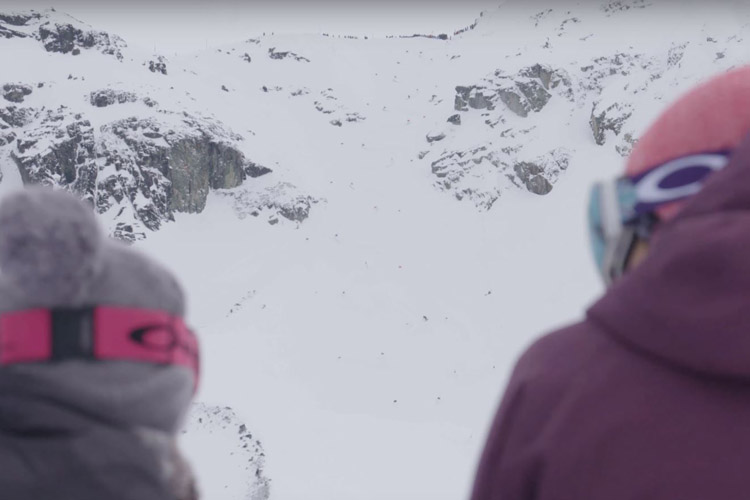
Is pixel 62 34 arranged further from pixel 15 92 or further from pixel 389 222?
pixel 389 222

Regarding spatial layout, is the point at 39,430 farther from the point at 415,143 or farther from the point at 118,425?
the point at 415,143

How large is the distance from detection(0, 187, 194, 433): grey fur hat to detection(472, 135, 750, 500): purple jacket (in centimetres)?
80

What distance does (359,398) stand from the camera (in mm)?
14008

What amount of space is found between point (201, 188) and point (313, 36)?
2824 cm

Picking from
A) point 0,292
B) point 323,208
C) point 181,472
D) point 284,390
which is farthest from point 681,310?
point 323,208

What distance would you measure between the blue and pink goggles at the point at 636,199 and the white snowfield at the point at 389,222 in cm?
931

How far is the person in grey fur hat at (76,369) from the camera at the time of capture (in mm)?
1064

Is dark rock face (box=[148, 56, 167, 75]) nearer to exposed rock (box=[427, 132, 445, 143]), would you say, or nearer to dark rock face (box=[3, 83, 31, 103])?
dark rock face (box=[3, 83, 31, 103])

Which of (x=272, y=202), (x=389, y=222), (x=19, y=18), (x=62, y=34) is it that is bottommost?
(x=389, y=222)

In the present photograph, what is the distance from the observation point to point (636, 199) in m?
1.09

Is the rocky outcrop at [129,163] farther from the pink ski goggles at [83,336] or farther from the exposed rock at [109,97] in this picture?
the pink ski goggles at [83,336]

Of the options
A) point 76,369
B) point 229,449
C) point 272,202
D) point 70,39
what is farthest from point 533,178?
point 76,369

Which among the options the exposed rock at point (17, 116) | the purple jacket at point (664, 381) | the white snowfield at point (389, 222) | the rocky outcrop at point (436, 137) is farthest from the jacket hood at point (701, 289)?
the rocky outcrop at point (436, 137)

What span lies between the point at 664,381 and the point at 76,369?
112 centimetres
